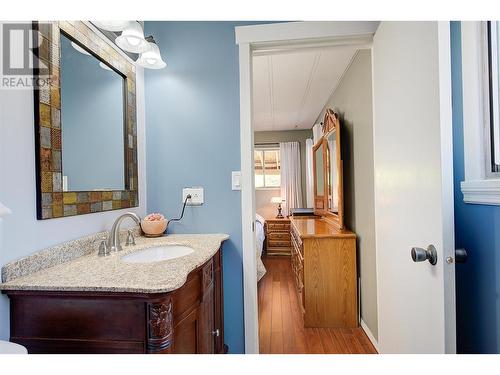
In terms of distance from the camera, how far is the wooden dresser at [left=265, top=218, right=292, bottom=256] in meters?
4.52

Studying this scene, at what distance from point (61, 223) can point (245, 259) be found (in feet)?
3.16

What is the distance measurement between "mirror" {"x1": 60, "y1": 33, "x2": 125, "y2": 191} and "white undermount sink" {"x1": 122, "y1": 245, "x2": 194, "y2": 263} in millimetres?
397

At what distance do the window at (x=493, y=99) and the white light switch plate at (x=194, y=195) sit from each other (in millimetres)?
1350

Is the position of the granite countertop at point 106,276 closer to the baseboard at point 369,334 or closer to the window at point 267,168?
the baseboard at point 369,334

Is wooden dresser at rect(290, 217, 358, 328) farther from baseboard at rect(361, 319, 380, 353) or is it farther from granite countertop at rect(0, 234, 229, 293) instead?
granite countertop at rect(0, 234, 229, 293)

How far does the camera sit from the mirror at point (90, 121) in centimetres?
107

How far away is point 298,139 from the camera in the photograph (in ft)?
16.8

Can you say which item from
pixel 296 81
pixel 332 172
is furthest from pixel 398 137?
pixel 296 81

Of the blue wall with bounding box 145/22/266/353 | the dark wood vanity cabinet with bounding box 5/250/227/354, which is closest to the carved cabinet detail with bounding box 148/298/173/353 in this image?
the dark wood vanity cabinet with bounding box 5/250/227/354

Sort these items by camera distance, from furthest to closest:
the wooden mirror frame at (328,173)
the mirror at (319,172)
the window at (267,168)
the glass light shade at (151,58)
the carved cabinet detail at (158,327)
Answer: the window at (267,168) < the mirror at (319,172) < the wooden mirror frame at (328,173) < the glass light shade at (151,58) < the carved cabinet detail at (158,327)

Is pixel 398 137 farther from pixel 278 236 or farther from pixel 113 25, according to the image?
pixel 278 236

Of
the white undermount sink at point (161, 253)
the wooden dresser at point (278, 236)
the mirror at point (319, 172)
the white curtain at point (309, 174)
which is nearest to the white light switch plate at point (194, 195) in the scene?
the white undermount sink at point (161, 253)

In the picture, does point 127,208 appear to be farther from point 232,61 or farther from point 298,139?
point 298,139

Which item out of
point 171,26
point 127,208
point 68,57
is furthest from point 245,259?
point 171,26
